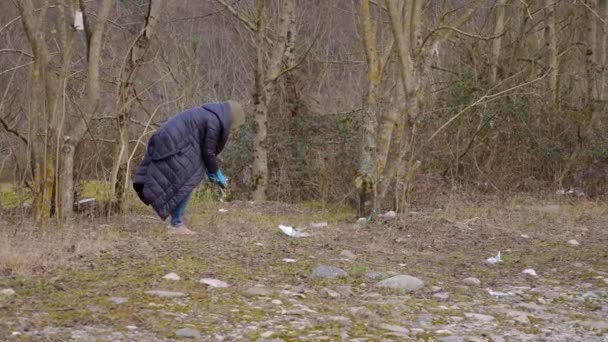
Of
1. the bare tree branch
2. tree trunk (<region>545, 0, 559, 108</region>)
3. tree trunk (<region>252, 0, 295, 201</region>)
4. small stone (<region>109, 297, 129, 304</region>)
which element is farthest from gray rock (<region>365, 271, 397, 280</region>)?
tree trunk (<region>545, 0, 559, 108</region>)

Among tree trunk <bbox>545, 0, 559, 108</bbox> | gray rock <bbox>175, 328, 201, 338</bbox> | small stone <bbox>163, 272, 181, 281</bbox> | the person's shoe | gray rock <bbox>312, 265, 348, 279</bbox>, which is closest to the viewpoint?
gray rock <bbox>175, 328, 201, 338</bbox>

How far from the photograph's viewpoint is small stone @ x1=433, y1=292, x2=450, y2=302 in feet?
18.3

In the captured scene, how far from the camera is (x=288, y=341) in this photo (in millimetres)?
4359

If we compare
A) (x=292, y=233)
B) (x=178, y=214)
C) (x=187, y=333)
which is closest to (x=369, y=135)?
(x=292, y=233)

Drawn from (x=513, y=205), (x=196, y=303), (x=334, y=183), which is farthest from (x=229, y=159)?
(x=196, y=303)

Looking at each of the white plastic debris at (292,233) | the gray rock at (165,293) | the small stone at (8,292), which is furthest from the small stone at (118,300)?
the white plastic debris at (292,233)

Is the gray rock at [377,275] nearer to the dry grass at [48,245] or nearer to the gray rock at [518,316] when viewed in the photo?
the gray rock at [518,316]

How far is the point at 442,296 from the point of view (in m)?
5.64

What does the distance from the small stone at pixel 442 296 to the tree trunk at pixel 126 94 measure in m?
4.53

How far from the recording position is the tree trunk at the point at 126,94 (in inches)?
360

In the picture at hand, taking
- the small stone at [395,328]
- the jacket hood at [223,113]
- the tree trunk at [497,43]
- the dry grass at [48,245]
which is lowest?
the small stone at [395,328]

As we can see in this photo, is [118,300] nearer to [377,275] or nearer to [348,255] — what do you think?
[377,275]

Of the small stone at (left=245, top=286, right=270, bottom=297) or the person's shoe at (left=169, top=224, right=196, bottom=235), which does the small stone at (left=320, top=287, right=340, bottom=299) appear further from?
the person's shoe at (left=169, top=224, right=196, bottom=235)

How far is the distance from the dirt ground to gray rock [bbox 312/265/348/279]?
0.16 ft
